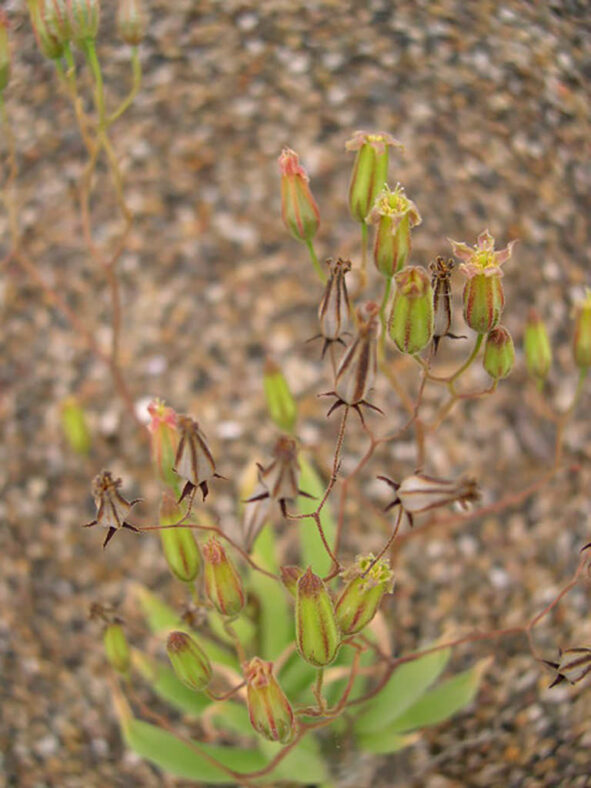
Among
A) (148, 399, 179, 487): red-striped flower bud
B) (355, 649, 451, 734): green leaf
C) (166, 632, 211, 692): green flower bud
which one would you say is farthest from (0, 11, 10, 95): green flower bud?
(355, 649, 451, 734): green leaf

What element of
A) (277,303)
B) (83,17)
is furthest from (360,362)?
(277,303)

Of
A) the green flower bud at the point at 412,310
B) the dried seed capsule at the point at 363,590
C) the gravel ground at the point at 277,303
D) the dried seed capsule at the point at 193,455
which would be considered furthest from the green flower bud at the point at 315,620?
the gravel ground at the point at 277,303

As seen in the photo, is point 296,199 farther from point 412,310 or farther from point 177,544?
point 177,544

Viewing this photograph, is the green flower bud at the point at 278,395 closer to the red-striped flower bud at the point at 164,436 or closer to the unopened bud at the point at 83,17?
the red-striped flower bud at the point at 164,436

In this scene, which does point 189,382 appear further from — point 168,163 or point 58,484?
point 168,163

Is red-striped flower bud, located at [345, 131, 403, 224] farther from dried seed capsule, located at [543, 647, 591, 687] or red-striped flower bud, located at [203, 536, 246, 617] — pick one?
dried seed capsule, located at [543, 647, 591, 687]

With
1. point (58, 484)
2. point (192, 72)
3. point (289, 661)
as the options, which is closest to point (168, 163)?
point (192, 72)
